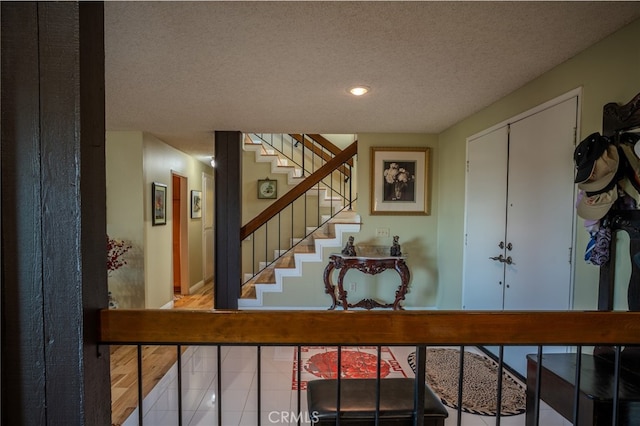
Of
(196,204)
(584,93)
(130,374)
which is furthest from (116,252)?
(584,93)

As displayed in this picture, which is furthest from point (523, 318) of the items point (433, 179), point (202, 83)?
point (433, 179)

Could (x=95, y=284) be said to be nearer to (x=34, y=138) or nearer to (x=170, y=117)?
(x=34, y=138)

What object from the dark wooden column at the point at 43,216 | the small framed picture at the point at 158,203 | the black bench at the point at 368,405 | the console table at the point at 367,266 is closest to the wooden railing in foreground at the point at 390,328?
the dark wooden column at the point at 43,216

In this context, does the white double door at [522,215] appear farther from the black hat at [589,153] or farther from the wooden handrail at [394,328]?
the wooden handrail at [394,328]

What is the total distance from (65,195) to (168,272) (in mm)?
4000

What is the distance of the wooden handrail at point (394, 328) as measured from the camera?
93 cm

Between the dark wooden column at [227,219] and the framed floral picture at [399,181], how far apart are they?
172cm

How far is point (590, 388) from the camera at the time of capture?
4.22ft

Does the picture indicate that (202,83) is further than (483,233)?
No

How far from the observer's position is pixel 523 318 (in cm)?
94

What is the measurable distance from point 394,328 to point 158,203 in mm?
4008

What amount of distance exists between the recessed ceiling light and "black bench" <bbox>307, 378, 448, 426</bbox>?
206 centimetres

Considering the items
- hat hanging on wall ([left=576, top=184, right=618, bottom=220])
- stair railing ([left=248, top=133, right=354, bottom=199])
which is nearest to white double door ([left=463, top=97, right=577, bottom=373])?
hat hanging on wall ([left=576, top=184, right=618, bottom=220])

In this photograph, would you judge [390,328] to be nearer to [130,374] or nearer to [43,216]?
[43,216]
